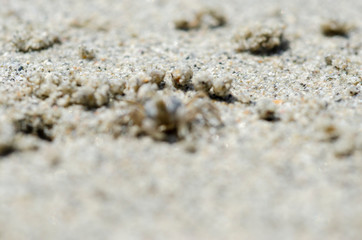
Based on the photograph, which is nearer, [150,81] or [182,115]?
[182,115]

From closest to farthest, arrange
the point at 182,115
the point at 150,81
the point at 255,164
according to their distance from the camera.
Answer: the point at 255,164, the point at 182,115, the point at 150,81

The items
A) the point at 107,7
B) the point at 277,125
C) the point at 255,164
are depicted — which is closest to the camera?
the point at 255,164

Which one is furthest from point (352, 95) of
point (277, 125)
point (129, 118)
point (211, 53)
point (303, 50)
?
point (129, 118)

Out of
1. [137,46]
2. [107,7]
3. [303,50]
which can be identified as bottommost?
[303,50]

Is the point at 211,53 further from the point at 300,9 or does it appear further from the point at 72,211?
A: the point at 72,211

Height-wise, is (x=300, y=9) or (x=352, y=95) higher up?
(x=300, y=9)

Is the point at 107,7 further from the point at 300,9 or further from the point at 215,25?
the point at 300,9

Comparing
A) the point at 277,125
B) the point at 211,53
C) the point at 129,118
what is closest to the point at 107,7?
the point at 211,53
